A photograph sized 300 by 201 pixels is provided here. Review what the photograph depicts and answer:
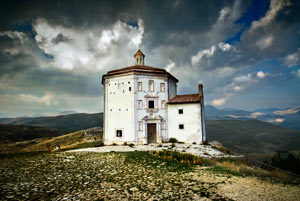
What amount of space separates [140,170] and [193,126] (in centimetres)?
1666

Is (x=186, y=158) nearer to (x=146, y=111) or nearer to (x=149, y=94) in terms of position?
(x=146, y=111)

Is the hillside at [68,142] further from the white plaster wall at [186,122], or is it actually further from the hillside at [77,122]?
the hillside at [77,122]

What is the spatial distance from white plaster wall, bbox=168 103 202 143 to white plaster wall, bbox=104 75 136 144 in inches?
257

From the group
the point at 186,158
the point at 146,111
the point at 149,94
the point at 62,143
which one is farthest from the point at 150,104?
the point at 62,143

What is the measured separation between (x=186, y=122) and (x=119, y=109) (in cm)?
1103

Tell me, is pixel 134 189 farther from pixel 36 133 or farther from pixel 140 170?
pixel 36 133

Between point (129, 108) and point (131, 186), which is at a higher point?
point (129, 108)

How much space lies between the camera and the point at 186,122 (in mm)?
25484

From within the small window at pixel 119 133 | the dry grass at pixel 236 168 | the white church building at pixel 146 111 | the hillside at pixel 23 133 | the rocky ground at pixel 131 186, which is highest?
the white church building at pixel 146 111

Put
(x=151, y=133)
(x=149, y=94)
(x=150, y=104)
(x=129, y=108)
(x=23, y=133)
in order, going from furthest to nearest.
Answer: (x=23, y=133), (x=150, y=104), (x=149, y=94), (x=151, y=133), (x=129, y=108)

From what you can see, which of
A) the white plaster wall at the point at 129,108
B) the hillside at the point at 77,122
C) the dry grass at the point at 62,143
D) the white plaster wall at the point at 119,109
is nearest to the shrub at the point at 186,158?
the white plaster wall at the point at 129,108

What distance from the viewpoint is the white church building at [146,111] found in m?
24.6

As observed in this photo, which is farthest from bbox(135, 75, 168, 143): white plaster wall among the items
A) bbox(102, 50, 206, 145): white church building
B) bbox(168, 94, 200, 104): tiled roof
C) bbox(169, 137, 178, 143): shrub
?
bbox(168, 94, 200, 104): tiled roof

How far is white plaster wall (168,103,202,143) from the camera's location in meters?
24.9
